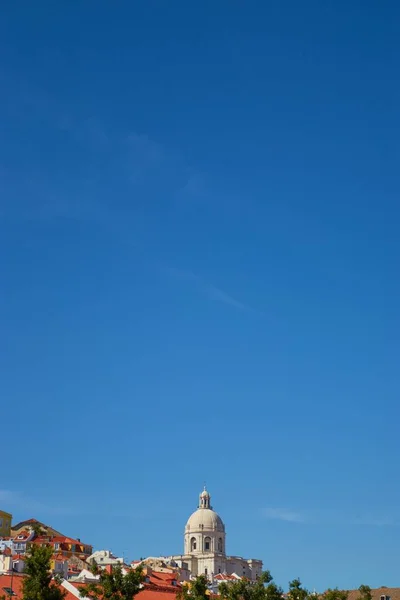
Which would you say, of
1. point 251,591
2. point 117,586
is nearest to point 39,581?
point 117,586

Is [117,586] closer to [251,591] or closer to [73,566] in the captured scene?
[251,591]

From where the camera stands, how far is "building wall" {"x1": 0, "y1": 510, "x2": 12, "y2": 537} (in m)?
176

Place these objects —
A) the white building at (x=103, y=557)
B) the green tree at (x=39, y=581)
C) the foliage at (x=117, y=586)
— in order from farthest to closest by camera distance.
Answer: the white building at (x=103, y=557) → the foliage at (x=117, y=586) → the green tree at (x=39, y=581)

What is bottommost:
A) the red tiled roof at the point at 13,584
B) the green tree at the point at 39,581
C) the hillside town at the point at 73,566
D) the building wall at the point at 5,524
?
the green tree at the point at 39,581

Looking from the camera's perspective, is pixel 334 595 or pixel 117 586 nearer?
pixel 117 586

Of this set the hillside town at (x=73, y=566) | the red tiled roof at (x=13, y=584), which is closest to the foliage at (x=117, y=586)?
the hillside town at (x=73, y=566)

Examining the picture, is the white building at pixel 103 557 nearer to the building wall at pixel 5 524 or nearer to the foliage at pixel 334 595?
the building wall at pixel 5 524

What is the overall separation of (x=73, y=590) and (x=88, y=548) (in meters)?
68.6

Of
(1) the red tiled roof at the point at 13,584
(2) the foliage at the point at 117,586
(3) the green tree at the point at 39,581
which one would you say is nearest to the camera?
(3) the green tree at the point at 39,581

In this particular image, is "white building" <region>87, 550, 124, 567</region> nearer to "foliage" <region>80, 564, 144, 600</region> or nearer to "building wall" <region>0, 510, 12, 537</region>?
"building wall" <region>0, 510, 12, 537</region>

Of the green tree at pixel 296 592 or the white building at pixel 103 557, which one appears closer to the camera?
the green tree at pixel 296 592

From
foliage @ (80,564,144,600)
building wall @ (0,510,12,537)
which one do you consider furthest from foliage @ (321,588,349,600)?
building wall @ (0,510,12,537)

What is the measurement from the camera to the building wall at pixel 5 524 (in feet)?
577

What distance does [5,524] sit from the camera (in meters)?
178
